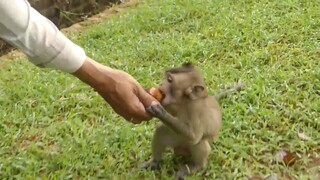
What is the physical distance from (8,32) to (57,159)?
1.10 metres

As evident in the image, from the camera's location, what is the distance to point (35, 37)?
305 centimetres

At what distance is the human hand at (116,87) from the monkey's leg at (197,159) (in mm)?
431

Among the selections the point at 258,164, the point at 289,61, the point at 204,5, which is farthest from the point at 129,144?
the point at 204,5

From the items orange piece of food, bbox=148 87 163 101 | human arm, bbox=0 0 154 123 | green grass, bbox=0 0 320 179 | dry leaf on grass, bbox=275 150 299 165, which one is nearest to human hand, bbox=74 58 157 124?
human arm, bbox=0 0 154 123

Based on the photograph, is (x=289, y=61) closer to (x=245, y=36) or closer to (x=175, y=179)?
(x=245, y=36)

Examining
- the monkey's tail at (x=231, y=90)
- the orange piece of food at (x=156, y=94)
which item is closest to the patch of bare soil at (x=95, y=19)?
the monkey's tail at (x=231, y=90)

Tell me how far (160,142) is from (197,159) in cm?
24

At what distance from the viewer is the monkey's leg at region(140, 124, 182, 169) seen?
354 centimetres

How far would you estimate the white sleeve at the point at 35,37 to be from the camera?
9.80 feet

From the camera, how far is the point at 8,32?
3.04m

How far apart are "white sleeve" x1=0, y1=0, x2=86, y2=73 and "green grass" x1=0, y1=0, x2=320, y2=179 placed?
850 millimetres

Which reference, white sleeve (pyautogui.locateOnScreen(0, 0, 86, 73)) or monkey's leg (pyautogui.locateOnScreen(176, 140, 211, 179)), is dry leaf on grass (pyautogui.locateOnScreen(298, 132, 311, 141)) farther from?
white sleeve (pyautogui.locateOnScreen(0, 0, 86, 73))

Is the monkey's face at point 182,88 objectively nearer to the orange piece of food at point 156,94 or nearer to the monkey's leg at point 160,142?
the orange piece of food at point 156,94

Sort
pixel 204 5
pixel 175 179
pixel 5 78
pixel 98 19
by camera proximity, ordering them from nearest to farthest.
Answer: pixel 175 179 → pixel 5 78 → pixel 204 5 → pixel 98 19
